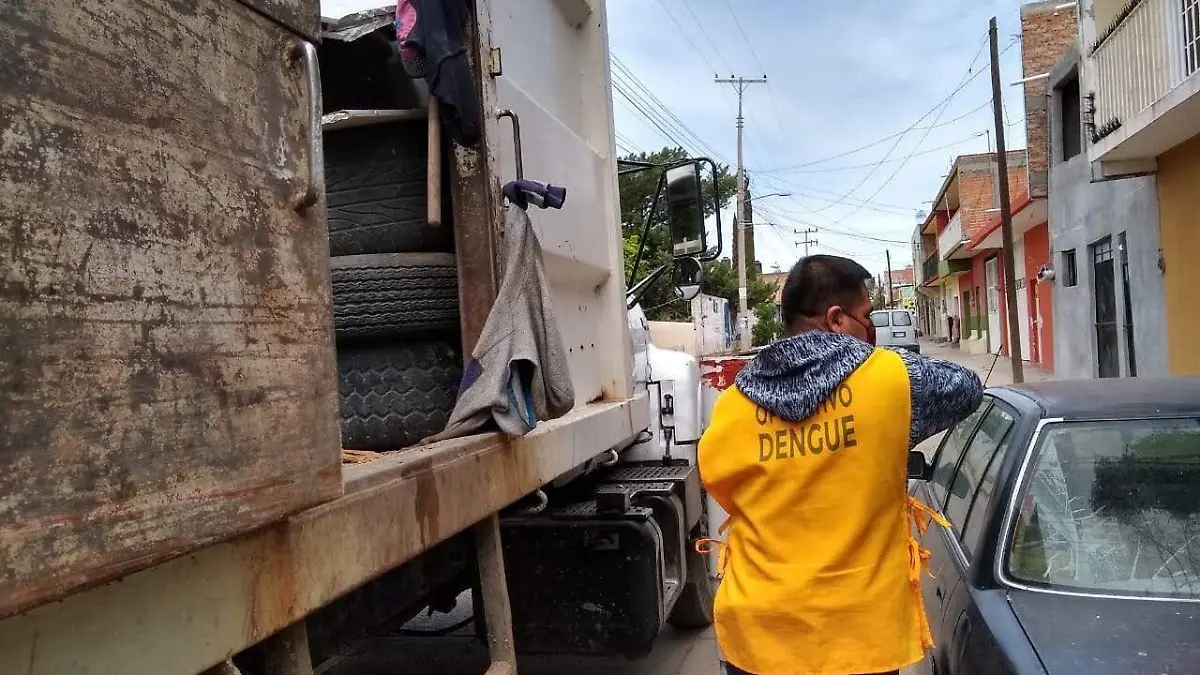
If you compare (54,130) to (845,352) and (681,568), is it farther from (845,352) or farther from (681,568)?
(681,568)

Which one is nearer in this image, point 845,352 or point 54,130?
point 54,130

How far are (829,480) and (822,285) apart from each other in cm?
43

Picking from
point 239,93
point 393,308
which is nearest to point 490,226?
point 393,308

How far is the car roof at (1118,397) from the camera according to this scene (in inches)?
118

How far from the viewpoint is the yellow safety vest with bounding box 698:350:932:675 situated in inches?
76.6

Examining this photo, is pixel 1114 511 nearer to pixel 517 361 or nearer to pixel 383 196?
pixel 517 361

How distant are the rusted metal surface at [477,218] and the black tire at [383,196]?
0.34ft

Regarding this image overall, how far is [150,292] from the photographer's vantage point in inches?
42.6

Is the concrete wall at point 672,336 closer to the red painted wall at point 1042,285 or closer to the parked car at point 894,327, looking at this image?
the red painted wall at point 1042,285

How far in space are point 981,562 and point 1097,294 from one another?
39.4 ft

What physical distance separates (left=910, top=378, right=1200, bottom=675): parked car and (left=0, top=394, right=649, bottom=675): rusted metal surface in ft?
4.55

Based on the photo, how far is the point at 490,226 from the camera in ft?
7.92

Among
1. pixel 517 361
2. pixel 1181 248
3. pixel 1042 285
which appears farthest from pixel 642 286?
pixel 1042 285

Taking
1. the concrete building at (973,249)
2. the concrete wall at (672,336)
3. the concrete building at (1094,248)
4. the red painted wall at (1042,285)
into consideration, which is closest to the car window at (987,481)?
the concrete wall at (672,336)
